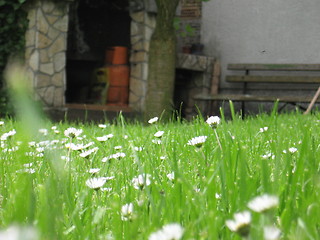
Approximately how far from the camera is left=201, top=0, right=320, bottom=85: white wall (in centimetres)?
668

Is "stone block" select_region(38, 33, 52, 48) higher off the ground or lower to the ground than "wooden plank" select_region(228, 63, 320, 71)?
higher

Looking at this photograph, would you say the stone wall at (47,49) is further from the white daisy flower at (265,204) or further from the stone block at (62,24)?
the white daisy flower at (265,204)

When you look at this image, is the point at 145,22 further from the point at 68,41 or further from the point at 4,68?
the point at 4,68

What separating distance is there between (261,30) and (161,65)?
4.48 feet

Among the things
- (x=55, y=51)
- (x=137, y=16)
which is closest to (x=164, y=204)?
(x=55, y=51)

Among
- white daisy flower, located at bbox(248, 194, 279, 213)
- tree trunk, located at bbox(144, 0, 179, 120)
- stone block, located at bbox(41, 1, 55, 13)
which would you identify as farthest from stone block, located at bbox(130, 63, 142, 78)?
white daisy flower, located at bbox(248, 194, 279, 213)

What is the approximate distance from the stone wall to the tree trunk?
1.45m

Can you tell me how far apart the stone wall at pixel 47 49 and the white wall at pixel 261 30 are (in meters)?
2.52

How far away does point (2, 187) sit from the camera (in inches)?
56.1

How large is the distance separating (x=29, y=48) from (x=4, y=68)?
0.47 meters

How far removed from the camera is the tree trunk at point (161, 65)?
22.2 ft

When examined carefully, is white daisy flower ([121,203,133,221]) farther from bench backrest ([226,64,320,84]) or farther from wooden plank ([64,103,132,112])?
bench backrest ([226,64,320,84])

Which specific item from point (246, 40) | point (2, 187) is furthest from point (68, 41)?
point (2, 187)

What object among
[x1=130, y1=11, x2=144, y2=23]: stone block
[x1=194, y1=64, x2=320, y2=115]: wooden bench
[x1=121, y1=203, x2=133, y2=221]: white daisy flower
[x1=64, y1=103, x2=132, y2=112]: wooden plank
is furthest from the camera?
[x1=194, y1=64, x2=320, y2=115]: wooden bench
